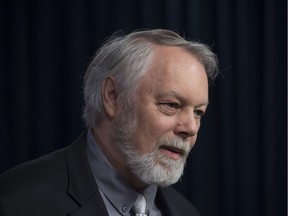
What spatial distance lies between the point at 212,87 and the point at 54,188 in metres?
0.88

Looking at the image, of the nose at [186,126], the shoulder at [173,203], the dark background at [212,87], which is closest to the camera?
the nose at [186,126]

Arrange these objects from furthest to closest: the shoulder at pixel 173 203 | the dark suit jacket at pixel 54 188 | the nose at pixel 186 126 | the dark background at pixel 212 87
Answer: the dark background at pixel 212 87
the shoulder at pixel 173 203
the nose at pixel 186 126
the dark suit jacket at pixel 54 188

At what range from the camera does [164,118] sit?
141 cm

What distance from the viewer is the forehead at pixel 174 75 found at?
4.63ft

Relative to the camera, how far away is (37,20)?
2057 mm

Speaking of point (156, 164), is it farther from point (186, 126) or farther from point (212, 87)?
point (212, 87)

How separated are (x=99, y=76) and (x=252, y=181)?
84 centimetres

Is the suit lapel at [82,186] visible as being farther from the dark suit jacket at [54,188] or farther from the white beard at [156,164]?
the white beard at [156,164]

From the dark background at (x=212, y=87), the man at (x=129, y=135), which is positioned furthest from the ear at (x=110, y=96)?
the dark background at (x=212, y=87)

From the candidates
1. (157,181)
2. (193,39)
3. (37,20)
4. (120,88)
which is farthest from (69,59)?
(157,181)

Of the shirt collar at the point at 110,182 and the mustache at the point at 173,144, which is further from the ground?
the mustache at the point at 173,144

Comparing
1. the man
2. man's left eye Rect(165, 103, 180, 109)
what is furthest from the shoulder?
man's left eye Rect(165, 103, 180, 109)

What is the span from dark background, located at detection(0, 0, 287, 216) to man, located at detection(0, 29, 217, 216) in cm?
52

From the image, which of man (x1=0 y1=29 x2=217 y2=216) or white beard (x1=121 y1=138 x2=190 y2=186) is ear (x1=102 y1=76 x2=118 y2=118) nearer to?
man (x1=0 y1=29 x2=217 y2=216)
